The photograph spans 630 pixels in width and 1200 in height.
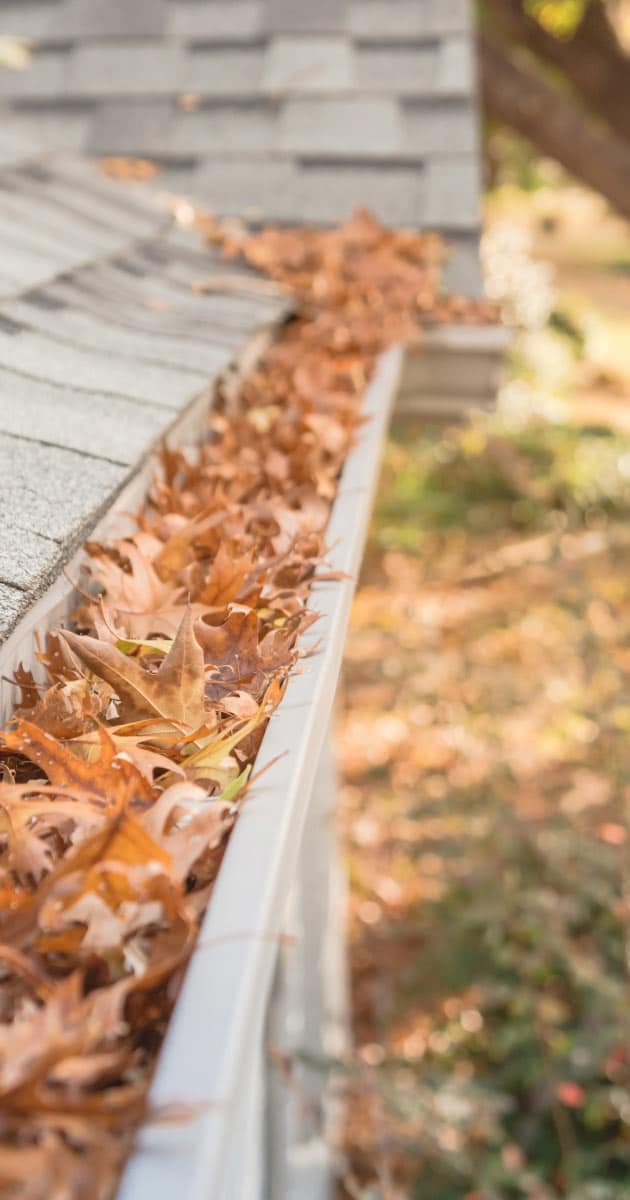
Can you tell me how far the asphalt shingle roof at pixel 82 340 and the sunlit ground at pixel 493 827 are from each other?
1.79 m

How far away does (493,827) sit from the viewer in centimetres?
383

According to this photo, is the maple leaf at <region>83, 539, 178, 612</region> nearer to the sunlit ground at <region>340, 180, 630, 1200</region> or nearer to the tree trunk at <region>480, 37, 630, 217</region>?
the sunlit ground at <region>340, 180, 630, 1200</region>

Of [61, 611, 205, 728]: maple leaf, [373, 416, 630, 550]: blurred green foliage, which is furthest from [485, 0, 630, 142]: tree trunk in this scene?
[61, 611, 205, 728]: maple leaf

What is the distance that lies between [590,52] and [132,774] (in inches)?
308

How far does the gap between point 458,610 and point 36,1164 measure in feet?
19.3

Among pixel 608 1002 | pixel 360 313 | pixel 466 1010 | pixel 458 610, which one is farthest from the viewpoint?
pixel 458 610

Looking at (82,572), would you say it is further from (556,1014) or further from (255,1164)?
(556,1014)

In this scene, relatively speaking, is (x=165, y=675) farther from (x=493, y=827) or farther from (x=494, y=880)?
(x=493, y=827)

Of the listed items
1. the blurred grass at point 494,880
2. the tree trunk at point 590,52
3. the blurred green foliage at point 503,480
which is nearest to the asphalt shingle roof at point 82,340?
the blurred grass at point 494,880

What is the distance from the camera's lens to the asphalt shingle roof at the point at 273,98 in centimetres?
291

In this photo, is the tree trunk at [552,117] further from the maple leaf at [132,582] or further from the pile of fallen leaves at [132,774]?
the maple leaf at [132,582]

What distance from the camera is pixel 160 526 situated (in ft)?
4.47

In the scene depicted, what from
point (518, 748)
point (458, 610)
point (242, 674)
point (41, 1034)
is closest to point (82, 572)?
point (242, 674)

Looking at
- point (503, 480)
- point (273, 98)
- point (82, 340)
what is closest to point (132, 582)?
point (82, 340)
